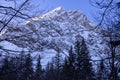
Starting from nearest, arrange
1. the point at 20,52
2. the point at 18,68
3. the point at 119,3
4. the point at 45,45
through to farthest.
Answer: the point at 119,3 < the point at 18,68 < the point at 20,52 < the point at 45,45

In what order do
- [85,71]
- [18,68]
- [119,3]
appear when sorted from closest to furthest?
[119,3] → [18,68] → [85,71]

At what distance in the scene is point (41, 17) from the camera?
7863 mm

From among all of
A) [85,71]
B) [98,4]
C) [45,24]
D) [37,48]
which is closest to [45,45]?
[37,48]

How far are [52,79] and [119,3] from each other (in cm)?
3614

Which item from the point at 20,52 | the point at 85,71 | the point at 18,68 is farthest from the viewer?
the point at 85,71

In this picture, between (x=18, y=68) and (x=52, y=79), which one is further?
(x=52, y=79)

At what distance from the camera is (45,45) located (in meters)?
8.88

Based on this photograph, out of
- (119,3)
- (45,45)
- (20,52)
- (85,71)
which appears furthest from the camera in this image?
(85,71)

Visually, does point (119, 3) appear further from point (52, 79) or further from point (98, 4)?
point (52, 79)

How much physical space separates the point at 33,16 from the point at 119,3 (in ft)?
8.23

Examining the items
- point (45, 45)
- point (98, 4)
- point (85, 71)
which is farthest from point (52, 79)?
point (98, 4)

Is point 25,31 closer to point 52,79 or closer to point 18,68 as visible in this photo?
point 18,68

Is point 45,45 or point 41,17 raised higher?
point 41,17

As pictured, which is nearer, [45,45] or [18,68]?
[18,68]
